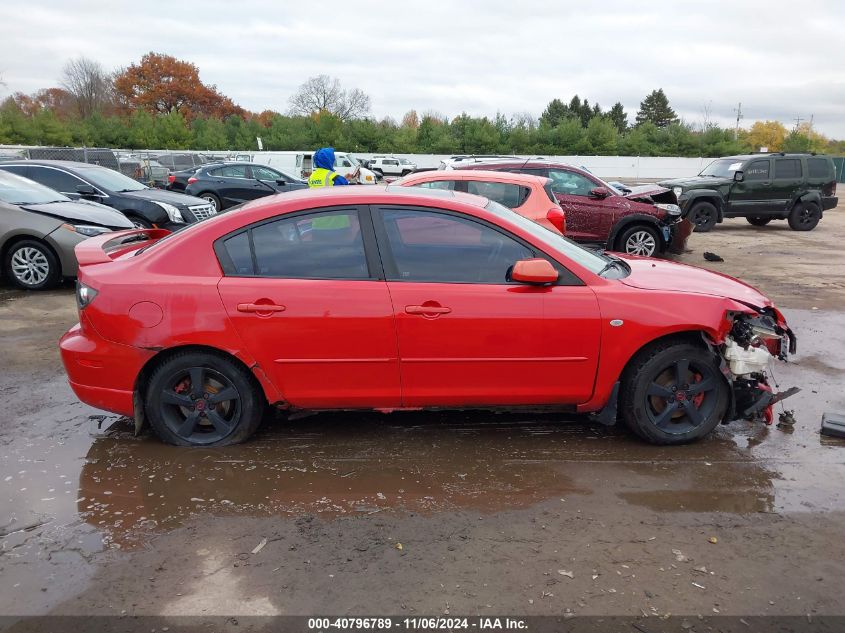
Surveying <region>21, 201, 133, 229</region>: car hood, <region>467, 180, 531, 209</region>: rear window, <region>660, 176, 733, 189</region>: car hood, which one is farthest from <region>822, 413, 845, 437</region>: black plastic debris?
<region>660, 176, 733, 189</region>: car hood

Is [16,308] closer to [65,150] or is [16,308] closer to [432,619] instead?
[432,619]

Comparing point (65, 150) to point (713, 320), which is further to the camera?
point (65, 150)

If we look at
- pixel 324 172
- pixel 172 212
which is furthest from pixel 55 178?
pixel 324 172

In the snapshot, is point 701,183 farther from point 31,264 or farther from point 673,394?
point 31,264

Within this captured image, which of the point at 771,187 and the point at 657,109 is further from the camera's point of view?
the point at 657,109

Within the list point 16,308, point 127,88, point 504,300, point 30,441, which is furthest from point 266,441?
point 127,88

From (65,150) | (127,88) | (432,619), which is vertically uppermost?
(127,88)

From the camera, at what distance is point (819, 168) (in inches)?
651

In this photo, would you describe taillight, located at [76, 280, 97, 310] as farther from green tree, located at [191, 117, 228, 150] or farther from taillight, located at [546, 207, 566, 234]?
green tree, located at [191, 117, 228, 150]

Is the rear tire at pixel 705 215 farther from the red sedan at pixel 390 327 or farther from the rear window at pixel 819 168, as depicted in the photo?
the red sedan at pixel 390 327

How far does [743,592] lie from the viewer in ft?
9.14

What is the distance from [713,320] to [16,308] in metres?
7.69

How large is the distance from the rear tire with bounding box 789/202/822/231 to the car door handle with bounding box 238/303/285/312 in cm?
1674

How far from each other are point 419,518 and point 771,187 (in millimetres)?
16315
